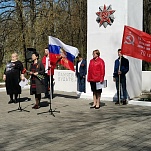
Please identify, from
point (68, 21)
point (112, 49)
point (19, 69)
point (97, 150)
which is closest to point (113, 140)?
point (97, 150)

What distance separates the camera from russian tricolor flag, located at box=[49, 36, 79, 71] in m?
9.32

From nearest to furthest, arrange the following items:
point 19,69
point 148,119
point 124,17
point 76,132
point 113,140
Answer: point 113,140
point 76,132
point 148,119
point 19,69
point 124,17

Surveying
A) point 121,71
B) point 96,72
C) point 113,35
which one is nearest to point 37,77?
point 96,72

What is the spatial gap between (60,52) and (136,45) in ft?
8.12

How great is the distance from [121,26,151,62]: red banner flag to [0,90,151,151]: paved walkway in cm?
171

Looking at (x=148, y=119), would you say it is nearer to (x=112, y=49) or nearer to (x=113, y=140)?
(x=113, y=140)

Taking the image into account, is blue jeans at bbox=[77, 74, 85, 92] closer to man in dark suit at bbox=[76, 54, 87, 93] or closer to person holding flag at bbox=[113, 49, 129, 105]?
man in dark suit at bbox=[76, 54, 87, 93]

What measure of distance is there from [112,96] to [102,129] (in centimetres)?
500

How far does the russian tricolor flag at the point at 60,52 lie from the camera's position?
30.6 feet

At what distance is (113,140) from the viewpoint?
6.25 meters

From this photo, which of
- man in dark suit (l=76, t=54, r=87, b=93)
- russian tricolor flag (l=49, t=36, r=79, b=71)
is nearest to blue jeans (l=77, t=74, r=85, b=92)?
man in dark suit (l=76, t=54, r=87, b=93)

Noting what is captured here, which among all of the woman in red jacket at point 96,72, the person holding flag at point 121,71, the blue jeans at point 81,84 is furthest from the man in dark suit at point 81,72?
the woman in red jacket at point 96,72

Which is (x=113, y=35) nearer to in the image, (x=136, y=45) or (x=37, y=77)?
(x=136, y=45)

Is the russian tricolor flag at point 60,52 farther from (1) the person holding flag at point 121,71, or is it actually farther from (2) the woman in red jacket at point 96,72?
(1) the person holding flag at point 121,71
